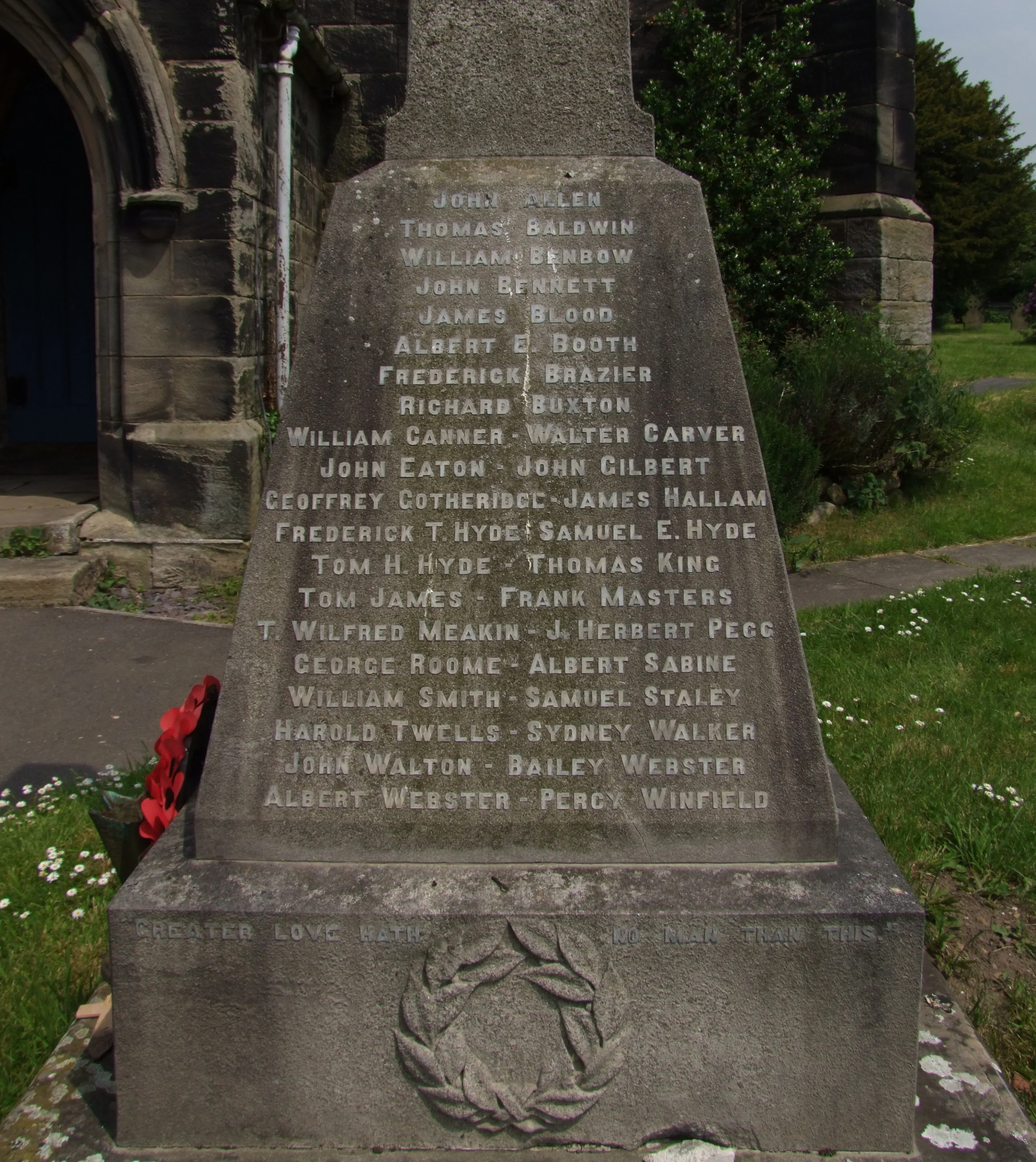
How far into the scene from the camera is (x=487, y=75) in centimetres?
228

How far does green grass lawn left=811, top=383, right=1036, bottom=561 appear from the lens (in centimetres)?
805

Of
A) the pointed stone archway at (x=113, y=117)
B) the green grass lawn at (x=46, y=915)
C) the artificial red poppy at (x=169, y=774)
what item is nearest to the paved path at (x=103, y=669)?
the green grass lawn at (x=46, y=915)

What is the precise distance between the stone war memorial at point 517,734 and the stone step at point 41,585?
4486mm

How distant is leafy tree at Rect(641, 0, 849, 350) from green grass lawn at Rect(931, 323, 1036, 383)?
5.53 feet

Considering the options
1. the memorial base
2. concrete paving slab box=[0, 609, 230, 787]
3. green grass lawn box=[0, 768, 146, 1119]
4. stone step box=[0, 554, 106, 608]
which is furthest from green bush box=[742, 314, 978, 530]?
the memorial base

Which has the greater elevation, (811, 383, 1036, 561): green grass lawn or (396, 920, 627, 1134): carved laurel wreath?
(811, 383, 1036, 561): green grass lawn

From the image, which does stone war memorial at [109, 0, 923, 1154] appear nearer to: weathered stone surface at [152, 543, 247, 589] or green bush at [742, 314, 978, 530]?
weathered stone surface at [152, 543, 247, 589]

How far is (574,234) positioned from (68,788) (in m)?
2.93

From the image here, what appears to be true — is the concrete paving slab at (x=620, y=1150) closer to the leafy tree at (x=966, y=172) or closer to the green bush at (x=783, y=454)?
the green bush at (x=783, y=454)

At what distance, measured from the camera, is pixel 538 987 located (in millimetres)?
2027

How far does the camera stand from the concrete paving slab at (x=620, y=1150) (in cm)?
202

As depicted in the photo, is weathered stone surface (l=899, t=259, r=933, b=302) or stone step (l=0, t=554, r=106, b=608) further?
weathered stone surface (l=899, t=259, r=933, b=302)

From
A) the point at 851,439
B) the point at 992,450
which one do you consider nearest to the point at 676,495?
the point at 851,439

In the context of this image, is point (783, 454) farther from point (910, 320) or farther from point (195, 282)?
point (195, 282)
